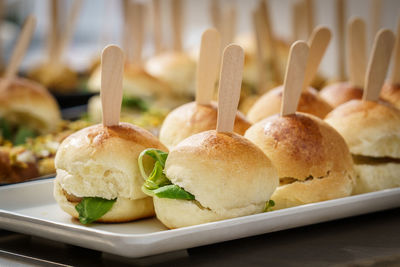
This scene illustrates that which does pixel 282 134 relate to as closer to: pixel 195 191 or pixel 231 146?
pixel 231 146

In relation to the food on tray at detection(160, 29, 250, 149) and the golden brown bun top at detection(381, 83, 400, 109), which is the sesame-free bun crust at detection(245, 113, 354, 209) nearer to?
the food on tray at detection(160, 29, 250, 149)

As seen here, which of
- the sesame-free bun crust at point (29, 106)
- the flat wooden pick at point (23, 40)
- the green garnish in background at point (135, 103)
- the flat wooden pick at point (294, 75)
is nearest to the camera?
the flat wooden pick at point (294, 75)

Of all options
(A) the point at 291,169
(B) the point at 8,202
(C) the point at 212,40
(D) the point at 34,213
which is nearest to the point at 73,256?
(D) the point at 34,213

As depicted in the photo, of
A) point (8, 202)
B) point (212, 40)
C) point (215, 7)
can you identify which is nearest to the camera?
point (8, 202)

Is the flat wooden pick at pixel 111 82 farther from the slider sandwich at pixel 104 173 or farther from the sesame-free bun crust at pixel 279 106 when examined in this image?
the sesame-free bun crust at pixel 279 106

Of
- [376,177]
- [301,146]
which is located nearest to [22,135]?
[301,146]

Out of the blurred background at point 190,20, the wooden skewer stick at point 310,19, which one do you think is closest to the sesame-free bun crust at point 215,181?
the blurred background at point 190,20

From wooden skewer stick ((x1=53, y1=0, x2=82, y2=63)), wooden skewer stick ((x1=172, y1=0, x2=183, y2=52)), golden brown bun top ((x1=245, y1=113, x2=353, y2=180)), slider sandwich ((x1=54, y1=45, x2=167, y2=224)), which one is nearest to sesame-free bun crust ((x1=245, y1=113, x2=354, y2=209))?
golden brown bun top ((x1=245, y1=113, x2=353, y2=180))
